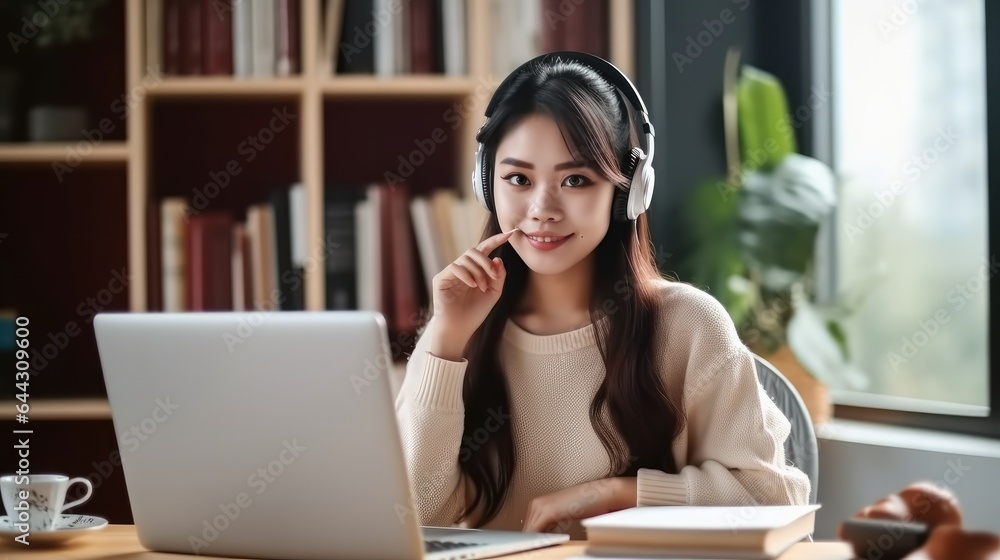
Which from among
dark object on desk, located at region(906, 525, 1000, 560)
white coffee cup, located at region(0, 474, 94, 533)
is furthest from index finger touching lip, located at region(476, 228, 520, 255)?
dark object on desk, located at region(906, 525, 1000, 560)

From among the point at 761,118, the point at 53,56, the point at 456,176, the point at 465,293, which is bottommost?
the point at 465,293

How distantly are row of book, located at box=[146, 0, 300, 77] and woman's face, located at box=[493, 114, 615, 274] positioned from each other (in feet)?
3.42

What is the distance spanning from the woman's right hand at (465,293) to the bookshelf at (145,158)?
0.90 metres

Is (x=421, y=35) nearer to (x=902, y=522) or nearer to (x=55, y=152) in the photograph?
(x=55, y=152)

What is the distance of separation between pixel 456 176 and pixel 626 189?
1.15m

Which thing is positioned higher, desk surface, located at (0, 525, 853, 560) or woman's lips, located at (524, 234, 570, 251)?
woman's lips, located at (524, 234, 570, 251)

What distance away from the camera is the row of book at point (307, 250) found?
2.31 meters

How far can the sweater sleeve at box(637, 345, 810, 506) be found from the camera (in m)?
1.32

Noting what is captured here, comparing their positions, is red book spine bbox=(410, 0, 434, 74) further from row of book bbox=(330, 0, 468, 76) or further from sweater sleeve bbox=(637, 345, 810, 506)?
sweater sleeve bbox=(637, 345, 810, 506)

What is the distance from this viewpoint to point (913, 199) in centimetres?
234

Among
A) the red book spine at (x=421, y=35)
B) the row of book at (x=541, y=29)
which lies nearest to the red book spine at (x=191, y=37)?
the red book spine at (x=421, y=35)

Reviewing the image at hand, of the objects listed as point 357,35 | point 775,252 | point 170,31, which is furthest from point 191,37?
point 775,252

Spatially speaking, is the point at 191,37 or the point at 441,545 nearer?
the point at 441,545

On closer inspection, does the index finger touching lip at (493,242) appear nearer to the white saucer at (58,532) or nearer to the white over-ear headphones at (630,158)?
the white over-ear headphones at (630,158)
